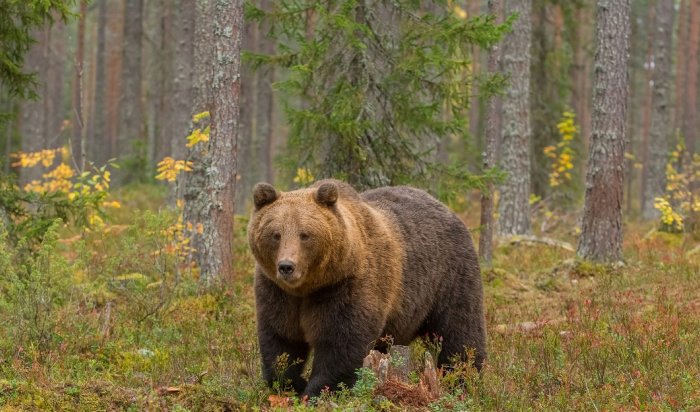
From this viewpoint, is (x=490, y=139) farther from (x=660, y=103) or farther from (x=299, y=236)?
(x=660, y=103)

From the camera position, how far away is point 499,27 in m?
10.6

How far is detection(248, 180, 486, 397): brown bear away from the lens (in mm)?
6246

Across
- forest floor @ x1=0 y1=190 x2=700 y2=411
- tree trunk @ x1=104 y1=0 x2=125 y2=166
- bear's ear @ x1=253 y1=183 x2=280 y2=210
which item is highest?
tree trunk @ x1=104 y1=0 x2=125 y2=166

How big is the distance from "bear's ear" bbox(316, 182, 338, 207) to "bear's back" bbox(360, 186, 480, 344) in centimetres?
97

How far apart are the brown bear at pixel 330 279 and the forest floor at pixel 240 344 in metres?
0.32

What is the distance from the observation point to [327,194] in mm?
6480

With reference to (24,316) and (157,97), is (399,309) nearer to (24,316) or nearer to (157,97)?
(24,316)

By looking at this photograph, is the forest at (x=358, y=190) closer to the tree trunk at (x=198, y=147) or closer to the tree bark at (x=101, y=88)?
the tree trunk at (x=198, y=147)

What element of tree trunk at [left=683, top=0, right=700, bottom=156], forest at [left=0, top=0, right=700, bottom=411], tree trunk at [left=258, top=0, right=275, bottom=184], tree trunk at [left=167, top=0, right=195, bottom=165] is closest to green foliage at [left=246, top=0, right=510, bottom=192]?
forest at [left=0, top=0, right=700, bottom=411]

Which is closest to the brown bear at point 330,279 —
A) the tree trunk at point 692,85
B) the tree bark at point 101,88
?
the tree trunk at point 692,85

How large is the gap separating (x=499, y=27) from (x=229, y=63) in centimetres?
342

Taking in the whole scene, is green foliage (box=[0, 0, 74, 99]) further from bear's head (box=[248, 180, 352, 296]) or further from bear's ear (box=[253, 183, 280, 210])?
bear's head (box=[248, 180, 352, 296])

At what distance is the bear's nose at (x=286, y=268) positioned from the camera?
590 cm

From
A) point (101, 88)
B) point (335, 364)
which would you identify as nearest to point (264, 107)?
point (101, 88)
